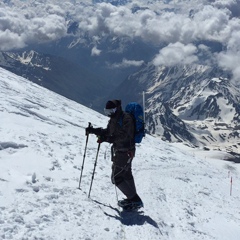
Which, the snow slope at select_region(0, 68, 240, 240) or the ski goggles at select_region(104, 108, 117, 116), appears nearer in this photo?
the snow slope at select_region(0, 68, 240, 240)

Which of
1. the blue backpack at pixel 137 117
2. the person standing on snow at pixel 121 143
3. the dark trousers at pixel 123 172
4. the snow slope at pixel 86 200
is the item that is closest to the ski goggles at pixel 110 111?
the person standing on snow at pixel 121 143

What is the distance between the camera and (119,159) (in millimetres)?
10523

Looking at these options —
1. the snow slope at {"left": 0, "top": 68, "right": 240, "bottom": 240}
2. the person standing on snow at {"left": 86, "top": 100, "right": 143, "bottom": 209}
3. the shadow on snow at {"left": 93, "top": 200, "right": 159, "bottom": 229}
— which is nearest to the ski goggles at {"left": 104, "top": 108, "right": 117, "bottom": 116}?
the person standing on snow at {"left": 86, "top": 100, "right": 143, "bottom": 209}

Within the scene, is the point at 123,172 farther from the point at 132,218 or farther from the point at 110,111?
the point at 110,111

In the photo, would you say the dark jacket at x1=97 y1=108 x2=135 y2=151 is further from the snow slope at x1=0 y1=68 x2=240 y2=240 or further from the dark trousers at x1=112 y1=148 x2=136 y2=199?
the snow slope at x1=0 y1=68 x2=240 y2=240

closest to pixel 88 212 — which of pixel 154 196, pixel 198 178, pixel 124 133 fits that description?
pixel 124 133

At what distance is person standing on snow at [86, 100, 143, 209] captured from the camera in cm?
1015

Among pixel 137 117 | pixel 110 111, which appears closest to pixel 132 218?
pixel 137 117

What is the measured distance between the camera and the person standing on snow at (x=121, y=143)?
10.1m

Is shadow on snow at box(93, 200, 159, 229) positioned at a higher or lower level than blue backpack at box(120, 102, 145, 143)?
lower

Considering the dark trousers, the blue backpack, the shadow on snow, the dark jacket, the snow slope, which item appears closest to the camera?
the snow slope

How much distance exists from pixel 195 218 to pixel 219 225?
2.58 feet

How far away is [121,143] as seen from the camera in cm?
1032

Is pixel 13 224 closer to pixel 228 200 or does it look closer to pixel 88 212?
pixel 88 212
